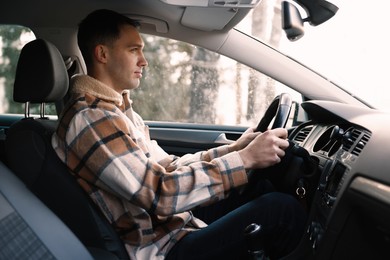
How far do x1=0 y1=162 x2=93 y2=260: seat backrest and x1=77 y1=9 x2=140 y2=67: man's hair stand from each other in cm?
60

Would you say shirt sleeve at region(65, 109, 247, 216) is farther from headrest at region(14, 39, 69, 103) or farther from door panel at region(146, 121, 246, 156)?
door panel at region(146, 121, 246, 156)

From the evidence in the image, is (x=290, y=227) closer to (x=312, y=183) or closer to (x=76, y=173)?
(x=312, y=183)

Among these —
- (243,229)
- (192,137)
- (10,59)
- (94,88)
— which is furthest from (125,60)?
(10,59)

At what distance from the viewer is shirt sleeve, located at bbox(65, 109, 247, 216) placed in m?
1.59

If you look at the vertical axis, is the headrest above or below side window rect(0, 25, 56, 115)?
above

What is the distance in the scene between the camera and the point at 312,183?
186 centimetres

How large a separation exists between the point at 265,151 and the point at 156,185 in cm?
35

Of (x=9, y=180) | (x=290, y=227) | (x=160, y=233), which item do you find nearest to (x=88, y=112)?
(x=9, y=180)

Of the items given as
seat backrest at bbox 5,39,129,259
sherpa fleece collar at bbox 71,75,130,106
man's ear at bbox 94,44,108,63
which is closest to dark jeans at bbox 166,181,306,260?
seat backrest at bbox 5,39,129,259

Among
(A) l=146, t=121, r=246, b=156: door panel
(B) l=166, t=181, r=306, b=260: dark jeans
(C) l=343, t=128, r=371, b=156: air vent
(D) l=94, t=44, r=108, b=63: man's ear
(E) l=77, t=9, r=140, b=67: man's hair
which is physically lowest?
(A) l=146, t=121, r=246, b=156: door panel

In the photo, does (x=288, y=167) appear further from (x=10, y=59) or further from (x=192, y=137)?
(x=10, y=59)

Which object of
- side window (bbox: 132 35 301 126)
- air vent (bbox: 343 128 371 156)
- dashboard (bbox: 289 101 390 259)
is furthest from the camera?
side window (bbox: 132 35 301 126)

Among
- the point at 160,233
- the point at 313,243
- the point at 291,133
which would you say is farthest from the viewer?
the point at 291,133

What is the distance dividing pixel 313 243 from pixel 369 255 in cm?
24
